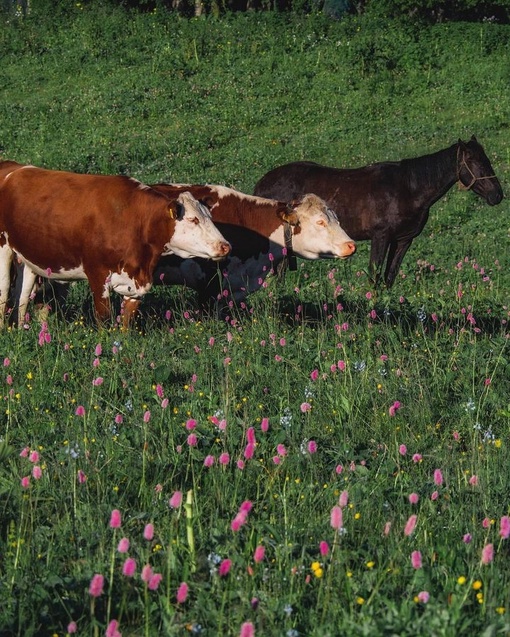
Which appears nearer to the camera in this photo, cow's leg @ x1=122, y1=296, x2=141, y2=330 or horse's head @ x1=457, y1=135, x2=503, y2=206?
cow's leg @ x1=122, y1=296, x2=141, y2=330

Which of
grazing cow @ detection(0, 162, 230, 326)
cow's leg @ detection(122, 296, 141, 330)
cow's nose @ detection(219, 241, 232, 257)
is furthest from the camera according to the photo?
cow's leg @ detection(122, 296, 141, 330)

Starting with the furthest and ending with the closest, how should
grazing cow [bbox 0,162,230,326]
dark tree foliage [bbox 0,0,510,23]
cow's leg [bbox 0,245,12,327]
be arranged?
dark tree foliage [bbox 0,0,510,23], cow's leg [bbox 0,245,12,327], grazing cow [bbox 0,162,230,326]

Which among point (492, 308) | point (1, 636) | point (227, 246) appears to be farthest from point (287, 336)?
point (1, 636)

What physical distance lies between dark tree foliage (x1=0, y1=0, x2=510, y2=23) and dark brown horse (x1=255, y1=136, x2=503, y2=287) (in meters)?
25.3

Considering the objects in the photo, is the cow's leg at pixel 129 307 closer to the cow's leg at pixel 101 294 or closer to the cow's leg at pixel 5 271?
the cow's leg at pixel 101 294

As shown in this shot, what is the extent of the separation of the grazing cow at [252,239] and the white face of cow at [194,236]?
84 cm

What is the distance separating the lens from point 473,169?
1463cm

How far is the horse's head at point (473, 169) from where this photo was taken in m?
14.6

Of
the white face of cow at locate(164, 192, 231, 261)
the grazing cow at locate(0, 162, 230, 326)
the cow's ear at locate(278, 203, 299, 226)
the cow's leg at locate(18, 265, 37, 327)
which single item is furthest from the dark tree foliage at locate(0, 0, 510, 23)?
the white face of cow at locate(164, 192, 231, 261)

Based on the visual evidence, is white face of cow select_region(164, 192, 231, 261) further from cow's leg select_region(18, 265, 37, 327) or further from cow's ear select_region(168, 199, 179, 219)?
cow's leg select_region(18, 265, 37, 327)

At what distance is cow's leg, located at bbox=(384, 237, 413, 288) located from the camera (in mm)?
14320

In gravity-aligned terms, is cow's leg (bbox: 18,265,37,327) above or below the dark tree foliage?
below

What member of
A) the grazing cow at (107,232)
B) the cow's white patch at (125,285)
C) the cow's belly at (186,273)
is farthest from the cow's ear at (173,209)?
the cow's belly at (186,273)

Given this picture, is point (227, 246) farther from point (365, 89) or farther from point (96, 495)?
point (365, 89)
